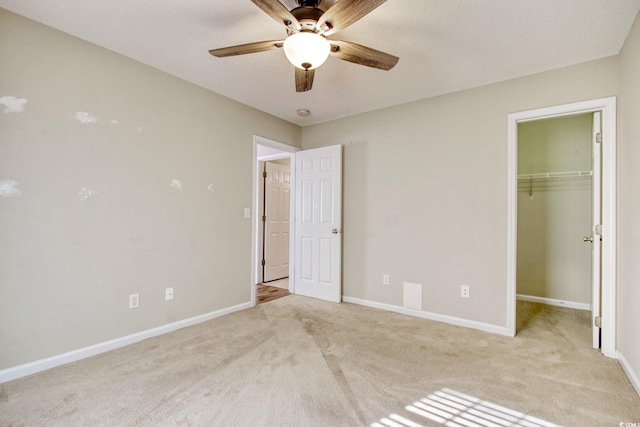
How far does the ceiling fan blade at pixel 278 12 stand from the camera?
154 cm

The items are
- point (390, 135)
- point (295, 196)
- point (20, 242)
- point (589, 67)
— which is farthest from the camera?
point (295, 196)

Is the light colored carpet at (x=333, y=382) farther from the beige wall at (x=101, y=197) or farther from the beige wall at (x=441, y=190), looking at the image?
the beige wall at (x=441, y=190)

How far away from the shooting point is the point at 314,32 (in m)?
1.78

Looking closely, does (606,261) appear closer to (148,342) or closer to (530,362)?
(530,362)

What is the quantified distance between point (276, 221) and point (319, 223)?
56.7 inches

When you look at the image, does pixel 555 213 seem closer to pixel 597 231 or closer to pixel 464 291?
pixel 597 231

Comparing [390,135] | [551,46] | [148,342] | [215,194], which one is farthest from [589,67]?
[148,342]

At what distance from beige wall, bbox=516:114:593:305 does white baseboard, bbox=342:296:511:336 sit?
1.61 metres

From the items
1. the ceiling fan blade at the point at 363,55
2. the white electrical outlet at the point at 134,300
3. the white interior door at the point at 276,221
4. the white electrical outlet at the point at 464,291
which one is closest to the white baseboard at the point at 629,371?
the white electrical outlet at the point at 464,291

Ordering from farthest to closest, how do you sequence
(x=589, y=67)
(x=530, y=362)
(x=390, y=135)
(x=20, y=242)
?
(x=390, y=135) → (x=589, y=67) → (x=530, y=362) → (x=20, y=242)

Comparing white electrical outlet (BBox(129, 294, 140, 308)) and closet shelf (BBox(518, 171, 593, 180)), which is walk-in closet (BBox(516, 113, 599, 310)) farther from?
white electrical outlet (BBox(129, 294, 140, 308))

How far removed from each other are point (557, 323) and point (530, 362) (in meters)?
1.22

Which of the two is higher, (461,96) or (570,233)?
(461,96)

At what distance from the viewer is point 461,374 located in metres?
2.11
